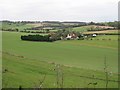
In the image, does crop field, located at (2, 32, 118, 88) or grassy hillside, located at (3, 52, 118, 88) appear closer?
grassy hillside, located at (3, 52, 118, 88)

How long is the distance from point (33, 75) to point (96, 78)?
16.2 ft

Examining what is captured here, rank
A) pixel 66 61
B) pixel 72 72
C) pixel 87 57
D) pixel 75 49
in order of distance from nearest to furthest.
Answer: pixel 72 72, pixel 66 61, pixel 87 57, pixel 75 49

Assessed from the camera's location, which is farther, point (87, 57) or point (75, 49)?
point (75, 49)

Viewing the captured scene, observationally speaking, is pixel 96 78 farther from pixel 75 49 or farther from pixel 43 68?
pixel 75 49

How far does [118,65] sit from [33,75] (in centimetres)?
1042

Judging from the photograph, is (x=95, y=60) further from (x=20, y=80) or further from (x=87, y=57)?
(x=20, y=80)

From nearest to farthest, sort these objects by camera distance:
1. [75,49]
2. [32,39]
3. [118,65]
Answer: [118,65] < [75,49] < [32,39]

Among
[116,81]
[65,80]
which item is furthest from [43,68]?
[116,81]

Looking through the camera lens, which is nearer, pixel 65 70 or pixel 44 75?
pixel 44 75

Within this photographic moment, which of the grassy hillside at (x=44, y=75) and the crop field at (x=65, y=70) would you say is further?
the crop field at (x=65, y=70)

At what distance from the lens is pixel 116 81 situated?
21984 mm

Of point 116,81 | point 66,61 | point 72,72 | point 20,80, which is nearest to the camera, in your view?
point 20,80

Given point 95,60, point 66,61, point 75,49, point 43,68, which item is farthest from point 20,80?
point 75,49

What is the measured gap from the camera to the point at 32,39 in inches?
2061
